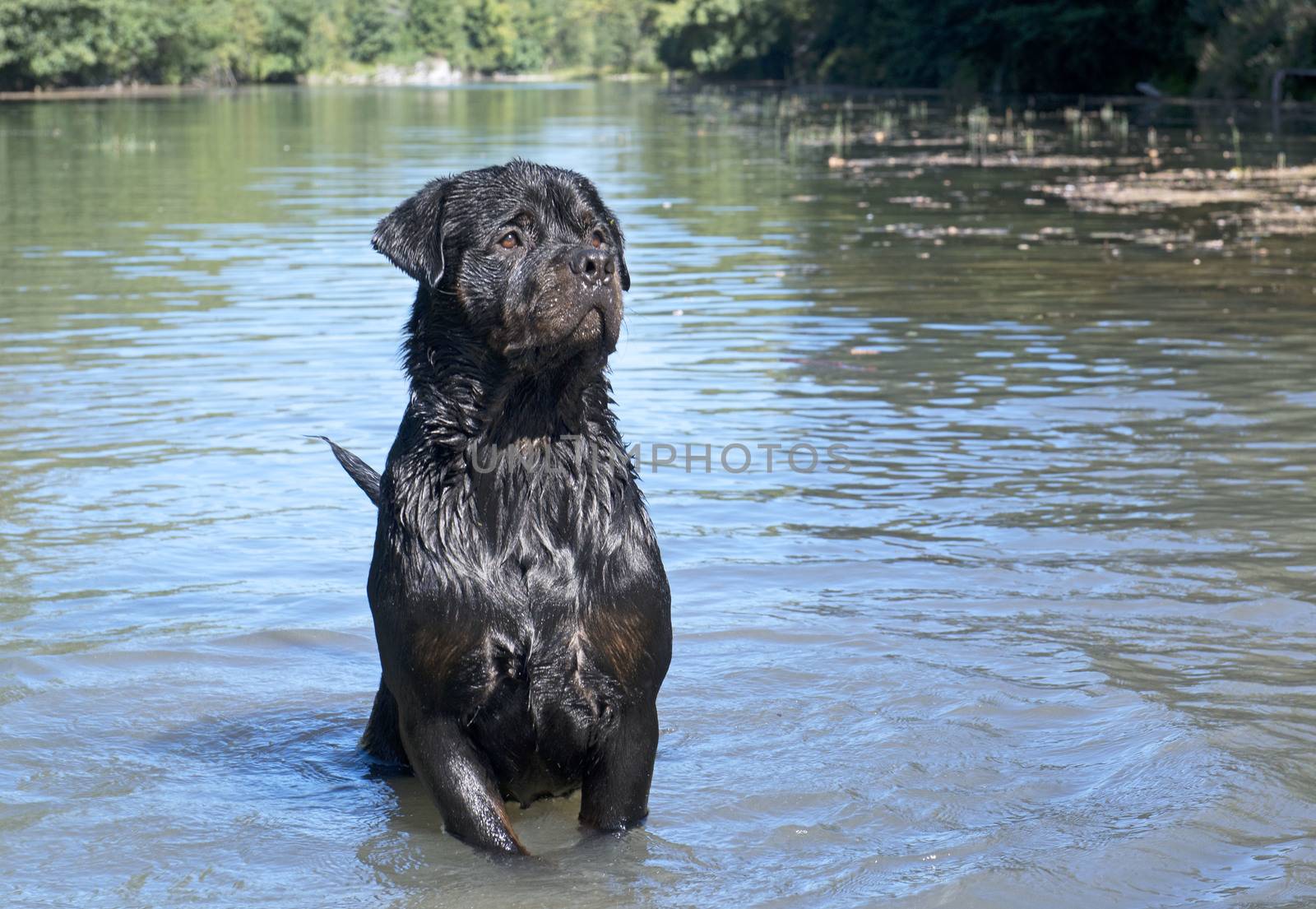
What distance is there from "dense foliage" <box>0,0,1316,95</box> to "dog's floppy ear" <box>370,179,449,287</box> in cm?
4043

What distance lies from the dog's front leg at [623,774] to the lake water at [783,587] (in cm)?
8

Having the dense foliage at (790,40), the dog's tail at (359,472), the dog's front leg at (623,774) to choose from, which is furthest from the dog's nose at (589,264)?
the dense foliage at (790,40)

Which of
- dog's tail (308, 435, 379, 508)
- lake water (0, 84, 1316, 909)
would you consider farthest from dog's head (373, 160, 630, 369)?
lake water (0, 84, 1316, 909)

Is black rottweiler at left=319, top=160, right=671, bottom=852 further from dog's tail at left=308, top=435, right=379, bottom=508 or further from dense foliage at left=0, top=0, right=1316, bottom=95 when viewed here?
dense foliage at left=0, top=0, right=1316, bottom=95

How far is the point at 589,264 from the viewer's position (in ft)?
14.2

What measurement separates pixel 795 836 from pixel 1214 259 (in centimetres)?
1300

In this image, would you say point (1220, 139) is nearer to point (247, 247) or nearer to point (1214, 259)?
point (1214, 259)

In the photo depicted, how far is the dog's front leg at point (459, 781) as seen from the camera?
14.0 feet

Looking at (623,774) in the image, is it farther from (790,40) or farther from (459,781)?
(790,40)

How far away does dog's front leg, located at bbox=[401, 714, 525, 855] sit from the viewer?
426cm

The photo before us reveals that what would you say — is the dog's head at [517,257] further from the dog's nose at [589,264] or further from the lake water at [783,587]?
the lake water at [783,587]

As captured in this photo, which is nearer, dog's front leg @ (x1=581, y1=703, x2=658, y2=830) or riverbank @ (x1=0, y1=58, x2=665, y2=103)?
dog's front leg @ (x1=581, y1=703, x2=658, y2=830)

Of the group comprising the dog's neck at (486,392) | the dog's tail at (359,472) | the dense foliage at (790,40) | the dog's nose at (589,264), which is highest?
the dense foliage at (790,40)

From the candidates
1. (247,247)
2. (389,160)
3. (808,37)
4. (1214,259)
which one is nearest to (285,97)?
(808,37)
